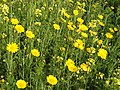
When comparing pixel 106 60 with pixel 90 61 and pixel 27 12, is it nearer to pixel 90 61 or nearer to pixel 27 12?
pixel 90 61

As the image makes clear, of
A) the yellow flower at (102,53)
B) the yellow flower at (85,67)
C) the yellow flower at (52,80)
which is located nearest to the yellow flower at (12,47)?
the yellow flower at (52,80)

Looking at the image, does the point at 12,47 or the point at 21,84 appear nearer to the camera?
the point at 21,84

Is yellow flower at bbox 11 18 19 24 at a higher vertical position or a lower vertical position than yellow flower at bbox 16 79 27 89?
higher

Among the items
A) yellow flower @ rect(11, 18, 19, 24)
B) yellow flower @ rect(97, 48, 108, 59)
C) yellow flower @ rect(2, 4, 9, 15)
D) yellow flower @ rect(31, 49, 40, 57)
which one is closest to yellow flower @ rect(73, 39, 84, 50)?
yellow flower @ rect(97, 48, 108, 59)

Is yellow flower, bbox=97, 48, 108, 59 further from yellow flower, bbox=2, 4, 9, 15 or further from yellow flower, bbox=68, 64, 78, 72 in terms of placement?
yellow flower, bbox=2, 4, 9, 15

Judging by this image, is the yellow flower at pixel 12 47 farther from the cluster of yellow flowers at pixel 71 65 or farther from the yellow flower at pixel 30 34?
the cluster of yellow flowers at pixel 71 65

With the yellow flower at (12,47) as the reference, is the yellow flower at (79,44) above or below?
above

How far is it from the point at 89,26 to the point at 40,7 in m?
0.73

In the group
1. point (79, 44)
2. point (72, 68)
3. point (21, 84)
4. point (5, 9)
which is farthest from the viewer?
point (5, 9)

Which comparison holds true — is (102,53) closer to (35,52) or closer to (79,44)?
(79,44)

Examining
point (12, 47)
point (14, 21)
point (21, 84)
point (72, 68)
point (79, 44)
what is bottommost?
point (21, 84)

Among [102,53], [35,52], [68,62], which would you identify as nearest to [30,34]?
[35,52]

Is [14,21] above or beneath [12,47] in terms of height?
above

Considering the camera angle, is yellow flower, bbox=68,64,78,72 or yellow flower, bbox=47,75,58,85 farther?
yellow flower, bbox=68,64,78,72
